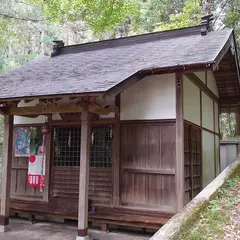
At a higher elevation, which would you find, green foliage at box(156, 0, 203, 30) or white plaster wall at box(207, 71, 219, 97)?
green foliage at box(156, 0, 203, 30)

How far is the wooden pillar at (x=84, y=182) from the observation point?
5109 millimetres

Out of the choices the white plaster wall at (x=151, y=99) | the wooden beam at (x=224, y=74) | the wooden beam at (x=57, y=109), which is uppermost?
the wooden beam at (x=224, y=74)

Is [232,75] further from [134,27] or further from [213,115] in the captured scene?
[134,27]

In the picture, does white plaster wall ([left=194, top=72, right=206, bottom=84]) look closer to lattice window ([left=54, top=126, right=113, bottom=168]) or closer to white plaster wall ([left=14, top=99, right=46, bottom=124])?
lattice window ([left=54, top=126, right=113, bottom=168])

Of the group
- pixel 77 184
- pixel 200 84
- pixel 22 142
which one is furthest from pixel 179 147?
pixel 22 142

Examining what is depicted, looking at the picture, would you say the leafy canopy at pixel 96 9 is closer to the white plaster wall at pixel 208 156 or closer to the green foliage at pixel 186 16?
the green foliage at pixel 186 16

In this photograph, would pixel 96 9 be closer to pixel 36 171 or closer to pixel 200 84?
pixel 200 84

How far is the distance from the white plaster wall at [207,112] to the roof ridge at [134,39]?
1778mm

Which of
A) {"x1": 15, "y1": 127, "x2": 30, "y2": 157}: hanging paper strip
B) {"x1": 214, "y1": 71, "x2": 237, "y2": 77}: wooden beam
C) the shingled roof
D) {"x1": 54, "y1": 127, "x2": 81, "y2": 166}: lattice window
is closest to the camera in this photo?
the shingled roof

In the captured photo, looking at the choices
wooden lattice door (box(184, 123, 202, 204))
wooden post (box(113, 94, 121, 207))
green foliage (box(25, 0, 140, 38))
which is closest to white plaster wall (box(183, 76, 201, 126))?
wooden lattice door (box(184, 123, 202, 204))

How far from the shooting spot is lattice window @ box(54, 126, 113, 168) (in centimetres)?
654

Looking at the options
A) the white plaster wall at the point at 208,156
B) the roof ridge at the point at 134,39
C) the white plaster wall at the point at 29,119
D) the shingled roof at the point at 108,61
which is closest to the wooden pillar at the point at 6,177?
the shingled roof at the point at 108,61

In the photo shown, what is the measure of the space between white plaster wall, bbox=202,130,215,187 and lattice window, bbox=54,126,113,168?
289 centimetres

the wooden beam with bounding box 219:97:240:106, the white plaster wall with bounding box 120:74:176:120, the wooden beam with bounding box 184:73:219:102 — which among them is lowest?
the white plaster wall with bounding box 120:74:176:120
